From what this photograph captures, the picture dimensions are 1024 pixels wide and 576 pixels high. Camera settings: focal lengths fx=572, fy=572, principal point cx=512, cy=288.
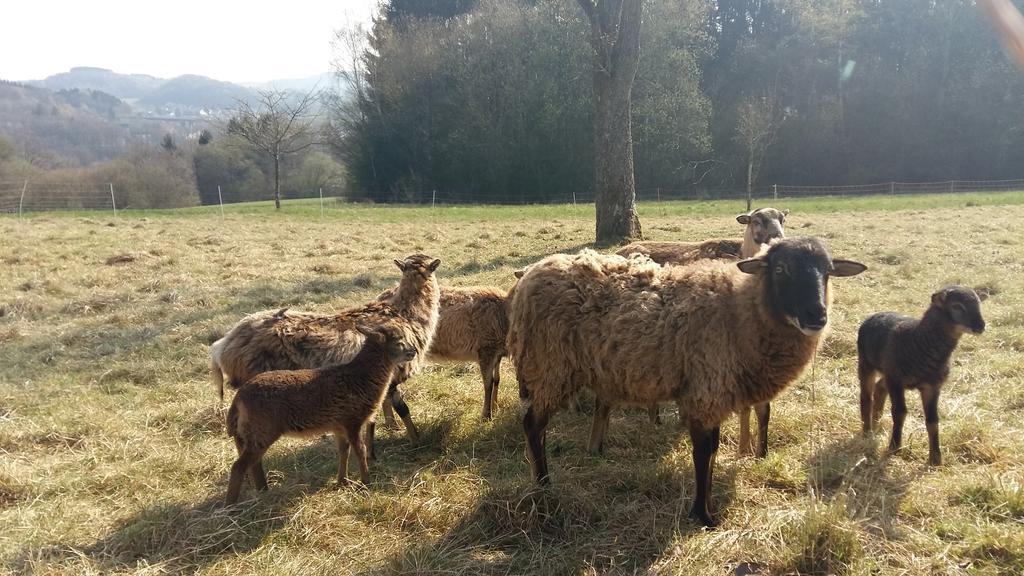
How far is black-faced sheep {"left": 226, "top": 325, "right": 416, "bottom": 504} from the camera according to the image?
4.26 m

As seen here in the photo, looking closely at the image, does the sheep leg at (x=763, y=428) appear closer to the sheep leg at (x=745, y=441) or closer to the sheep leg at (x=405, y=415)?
the sheep leg at (x=745, y=441)

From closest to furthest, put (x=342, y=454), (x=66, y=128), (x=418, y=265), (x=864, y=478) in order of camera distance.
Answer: (x=864, y=478) → (x=342, y=454) → (x=418, y=265) → (x=66, y=128)

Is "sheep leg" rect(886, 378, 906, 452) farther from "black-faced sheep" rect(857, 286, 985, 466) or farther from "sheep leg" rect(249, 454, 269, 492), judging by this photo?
"sheep leg" rect(249, 454, 269, 492)

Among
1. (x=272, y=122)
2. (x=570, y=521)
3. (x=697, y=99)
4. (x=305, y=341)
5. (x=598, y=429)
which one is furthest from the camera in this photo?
(x=697, y=99)

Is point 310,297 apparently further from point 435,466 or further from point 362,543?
point 362,543

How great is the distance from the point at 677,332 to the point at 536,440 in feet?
4.67

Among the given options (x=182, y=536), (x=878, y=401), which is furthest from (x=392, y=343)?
(x=878, y=401)

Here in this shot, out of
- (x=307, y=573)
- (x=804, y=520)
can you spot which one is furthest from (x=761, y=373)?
(x=307, y=573)

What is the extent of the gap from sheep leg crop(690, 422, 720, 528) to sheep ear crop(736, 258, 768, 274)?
3.87 ft

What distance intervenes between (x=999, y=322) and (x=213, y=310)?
12089 mm

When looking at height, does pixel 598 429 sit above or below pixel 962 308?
below

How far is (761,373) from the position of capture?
4.13 meters

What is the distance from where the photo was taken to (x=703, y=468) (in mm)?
4098

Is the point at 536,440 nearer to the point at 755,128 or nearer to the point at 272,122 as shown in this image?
the point at 755,128
